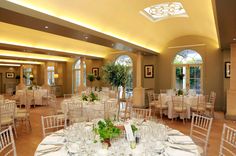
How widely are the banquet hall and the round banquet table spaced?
11mm

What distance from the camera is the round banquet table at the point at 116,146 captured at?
1962 mm

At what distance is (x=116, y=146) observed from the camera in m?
2.04

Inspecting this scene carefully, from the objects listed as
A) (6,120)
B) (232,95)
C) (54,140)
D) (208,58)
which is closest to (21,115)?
(6,120)

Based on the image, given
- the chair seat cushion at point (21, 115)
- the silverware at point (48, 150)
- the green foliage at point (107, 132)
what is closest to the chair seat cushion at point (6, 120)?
the chair seat cushion at point (21, 115)

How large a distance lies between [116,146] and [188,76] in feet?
30.0

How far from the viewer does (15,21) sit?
4379 mm

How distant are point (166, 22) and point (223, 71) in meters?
4.00

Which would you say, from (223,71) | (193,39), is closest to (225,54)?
(223,71)

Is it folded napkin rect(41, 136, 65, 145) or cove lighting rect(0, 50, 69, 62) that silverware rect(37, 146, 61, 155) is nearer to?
folded napkin rect(41, 136, 65, 145)

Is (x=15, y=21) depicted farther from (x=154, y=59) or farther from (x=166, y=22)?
(x=154, y=59)

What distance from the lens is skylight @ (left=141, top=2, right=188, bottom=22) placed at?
6061 mm

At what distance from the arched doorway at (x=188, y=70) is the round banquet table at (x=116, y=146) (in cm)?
A: 801

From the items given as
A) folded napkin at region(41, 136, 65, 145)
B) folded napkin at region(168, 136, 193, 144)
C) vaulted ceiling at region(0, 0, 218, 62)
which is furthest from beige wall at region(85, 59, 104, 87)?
folded napkin at region(168, 136, 193, 144)

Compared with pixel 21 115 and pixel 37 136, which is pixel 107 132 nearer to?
pixel 37 136
